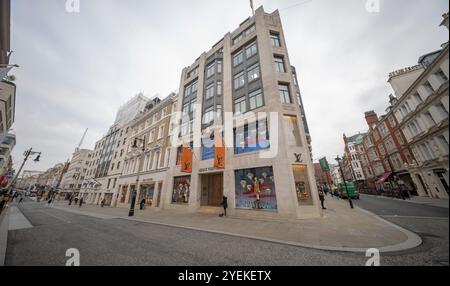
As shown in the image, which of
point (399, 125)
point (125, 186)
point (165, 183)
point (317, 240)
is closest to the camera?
point (399, 125)

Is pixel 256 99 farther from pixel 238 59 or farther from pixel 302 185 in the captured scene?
pixel 302 185

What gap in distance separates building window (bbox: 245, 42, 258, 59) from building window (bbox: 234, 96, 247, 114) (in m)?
5.06

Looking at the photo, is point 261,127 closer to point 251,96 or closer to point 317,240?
point 251,96

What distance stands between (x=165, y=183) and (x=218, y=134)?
32.9ft

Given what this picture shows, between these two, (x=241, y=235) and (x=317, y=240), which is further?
(x=241, y=235)

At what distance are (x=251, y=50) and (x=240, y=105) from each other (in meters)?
6.59

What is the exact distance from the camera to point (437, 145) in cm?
167

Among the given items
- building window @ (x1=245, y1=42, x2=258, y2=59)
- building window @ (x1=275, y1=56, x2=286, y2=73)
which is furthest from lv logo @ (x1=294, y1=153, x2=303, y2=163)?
building window @ (x1=245, y1=42, x2=258, y2=59)

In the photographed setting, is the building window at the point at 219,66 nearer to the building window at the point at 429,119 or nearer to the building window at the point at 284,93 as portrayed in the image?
the building window at the point at 284,93

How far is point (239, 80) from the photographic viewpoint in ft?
55.0

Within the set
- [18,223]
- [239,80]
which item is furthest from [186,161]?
[18,223]

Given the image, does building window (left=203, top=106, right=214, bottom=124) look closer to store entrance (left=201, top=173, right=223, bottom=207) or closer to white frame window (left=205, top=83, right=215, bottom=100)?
white frame window (left=205, top=83, right=215, bottom=100)

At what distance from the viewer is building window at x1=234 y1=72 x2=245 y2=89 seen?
53.7 feet
